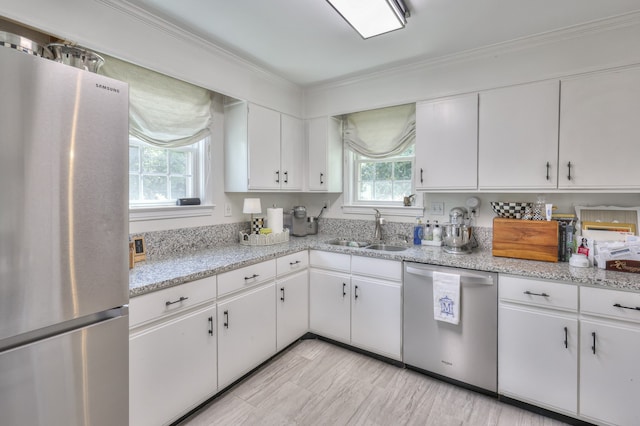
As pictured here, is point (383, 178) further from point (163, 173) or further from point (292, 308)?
point (163, 173)

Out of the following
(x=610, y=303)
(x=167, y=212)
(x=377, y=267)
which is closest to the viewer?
(x=610, y=303)

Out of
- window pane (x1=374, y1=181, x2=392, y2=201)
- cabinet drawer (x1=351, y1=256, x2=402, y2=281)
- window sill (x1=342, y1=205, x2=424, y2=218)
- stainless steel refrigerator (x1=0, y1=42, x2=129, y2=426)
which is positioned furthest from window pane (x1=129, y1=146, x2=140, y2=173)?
window pane (x1=374, y1=181, x2=392, y2=201)

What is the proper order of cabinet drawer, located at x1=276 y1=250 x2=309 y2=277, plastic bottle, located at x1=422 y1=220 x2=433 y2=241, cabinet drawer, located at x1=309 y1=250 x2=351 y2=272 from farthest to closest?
plastic bottle, located at x1=422 y1=220 x2=433 y2=241, cabinet drawer, located at x1=309 y1=250 x2=351 y2=272, cabinet drawer, located at x1=276 y1=250 x2=309 y2=277

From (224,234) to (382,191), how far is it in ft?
5.39

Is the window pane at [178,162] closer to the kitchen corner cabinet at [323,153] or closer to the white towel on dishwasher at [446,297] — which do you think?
the kitchen corner cabinet at [323,153]

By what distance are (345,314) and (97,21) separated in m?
2.60

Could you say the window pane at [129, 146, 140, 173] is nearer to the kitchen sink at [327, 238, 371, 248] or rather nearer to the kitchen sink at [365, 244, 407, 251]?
the kitchen sink at [327, 238, 371, 248]

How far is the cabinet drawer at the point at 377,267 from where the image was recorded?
2.39 meters

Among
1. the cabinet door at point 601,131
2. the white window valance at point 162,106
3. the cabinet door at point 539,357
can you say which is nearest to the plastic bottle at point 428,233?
the cabinet door at point 539,357

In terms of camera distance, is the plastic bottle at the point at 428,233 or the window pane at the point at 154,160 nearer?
the window pane at the point at 154,160

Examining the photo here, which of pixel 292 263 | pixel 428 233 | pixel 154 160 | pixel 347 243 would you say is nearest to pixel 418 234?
pixel 428 233

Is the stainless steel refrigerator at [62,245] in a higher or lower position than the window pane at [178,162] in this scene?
lower

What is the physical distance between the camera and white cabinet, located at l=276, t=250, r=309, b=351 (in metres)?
2.51

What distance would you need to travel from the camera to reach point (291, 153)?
317cm
